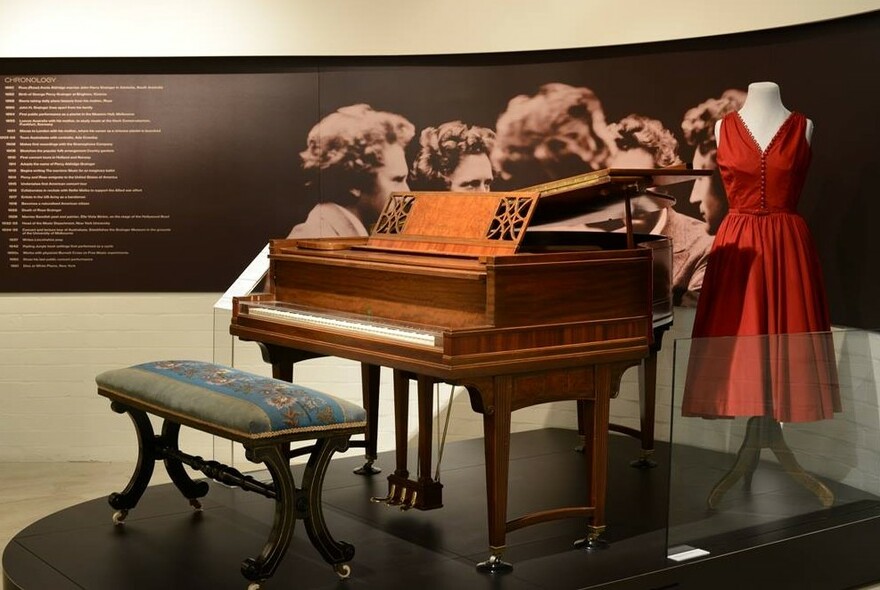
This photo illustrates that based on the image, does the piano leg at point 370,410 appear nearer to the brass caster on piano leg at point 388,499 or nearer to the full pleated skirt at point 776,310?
the brass caster on piano leg at point 388,499

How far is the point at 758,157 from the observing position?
477 cm

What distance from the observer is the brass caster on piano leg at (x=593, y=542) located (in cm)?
411

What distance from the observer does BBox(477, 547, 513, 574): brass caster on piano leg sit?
3840 mm

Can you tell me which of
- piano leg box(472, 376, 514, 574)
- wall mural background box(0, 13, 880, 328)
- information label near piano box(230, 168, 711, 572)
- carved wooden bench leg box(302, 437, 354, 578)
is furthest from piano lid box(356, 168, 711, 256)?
wall mural background box(0, 13, 880, 328)

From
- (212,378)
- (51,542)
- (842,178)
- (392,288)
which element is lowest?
(51,542)

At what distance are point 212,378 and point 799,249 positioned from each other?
8.06ft

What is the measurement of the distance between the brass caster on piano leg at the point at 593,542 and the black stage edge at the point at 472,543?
1.6 inches

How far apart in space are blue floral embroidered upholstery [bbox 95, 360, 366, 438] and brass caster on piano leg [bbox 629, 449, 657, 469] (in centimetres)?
204

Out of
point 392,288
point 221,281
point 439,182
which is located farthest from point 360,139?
point 392,288

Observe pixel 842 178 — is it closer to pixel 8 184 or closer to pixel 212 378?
pixel 212 378

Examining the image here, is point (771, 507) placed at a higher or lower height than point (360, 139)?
lower

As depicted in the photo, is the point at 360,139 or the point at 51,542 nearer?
the point at 51,542

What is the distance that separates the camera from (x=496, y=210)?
4.12 m

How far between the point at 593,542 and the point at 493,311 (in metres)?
0.96
